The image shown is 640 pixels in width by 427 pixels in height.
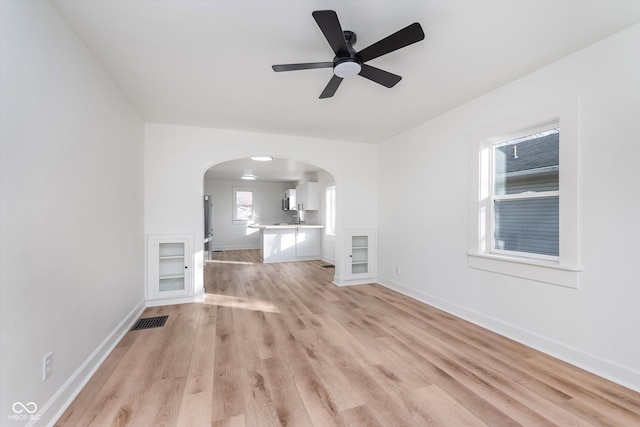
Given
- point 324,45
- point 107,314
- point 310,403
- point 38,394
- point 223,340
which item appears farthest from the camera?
point 223,340

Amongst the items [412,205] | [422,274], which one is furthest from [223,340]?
[412,205]

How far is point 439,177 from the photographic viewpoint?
3605 mm

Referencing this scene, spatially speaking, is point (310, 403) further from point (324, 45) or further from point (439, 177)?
point (439, 177)

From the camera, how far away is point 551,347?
2.39 meters

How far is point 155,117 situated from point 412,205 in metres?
3.77

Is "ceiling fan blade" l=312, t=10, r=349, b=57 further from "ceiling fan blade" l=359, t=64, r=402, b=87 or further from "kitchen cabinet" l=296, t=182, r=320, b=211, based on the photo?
"kitchen cabinet" l=296, t=182, r=320, b=211

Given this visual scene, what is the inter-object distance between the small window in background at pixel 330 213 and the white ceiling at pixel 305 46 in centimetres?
404

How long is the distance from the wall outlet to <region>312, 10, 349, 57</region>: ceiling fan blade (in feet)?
7.96

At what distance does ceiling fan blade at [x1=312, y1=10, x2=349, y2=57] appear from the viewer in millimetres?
1454

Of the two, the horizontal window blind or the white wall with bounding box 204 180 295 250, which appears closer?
the horizontal window blind

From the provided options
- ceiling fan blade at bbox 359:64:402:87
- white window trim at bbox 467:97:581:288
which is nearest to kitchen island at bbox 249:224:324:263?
white window trim at bbox 467:97:581:288

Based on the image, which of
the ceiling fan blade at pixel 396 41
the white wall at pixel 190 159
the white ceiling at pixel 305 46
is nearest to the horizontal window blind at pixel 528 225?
the white ceiling at pixel 305 46

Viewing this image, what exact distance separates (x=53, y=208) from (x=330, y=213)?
6.04 meters

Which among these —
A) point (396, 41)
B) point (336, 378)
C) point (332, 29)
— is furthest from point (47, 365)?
point (396, 41)
